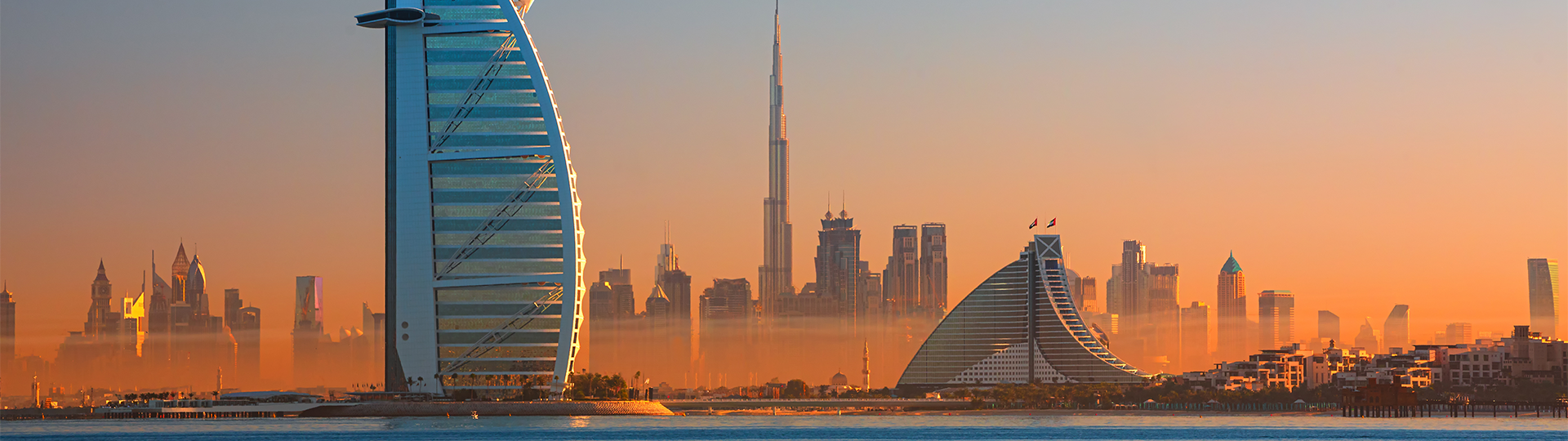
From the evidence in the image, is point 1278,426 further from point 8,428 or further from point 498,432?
point 8,428

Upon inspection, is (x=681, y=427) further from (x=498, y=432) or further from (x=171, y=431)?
(x=171, y=431)

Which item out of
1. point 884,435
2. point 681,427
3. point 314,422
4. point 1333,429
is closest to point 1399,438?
point 1333,429

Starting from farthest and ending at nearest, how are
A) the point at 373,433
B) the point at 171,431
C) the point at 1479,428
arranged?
the point at 1479,428 → the point at 171,431 → the point at 373,433

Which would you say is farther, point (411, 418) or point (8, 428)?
point (411, 418)

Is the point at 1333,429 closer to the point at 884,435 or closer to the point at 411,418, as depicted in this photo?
the point at 884,435

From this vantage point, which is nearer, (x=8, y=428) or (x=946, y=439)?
(x=946, y=439)

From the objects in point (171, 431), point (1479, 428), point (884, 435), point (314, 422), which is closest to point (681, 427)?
→ point (884, 435)

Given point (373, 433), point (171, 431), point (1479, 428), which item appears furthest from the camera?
point (1479, 428)
